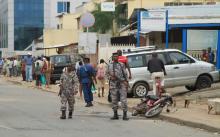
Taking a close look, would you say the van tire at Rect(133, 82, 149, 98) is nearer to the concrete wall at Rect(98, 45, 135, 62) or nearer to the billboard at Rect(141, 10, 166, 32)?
the billboard at Rect(141, 10, 166, 32)

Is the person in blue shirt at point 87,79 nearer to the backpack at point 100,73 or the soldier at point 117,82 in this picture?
the backpack at point 100,73

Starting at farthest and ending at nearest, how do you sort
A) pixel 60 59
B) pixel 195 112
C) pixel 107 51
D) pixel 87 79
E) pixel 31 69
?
1. pixel 31 69
2. pixel 60 59
3. pixel 107 51
4. pixel 87 79
5. pixel 195 112

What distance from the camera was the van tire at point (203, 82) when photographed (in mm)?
24703

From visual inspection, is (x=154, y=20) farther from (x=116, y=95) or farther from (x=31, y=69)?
(x=31, y=69)

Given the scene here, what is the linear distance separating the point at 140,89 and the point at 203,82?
103 inches

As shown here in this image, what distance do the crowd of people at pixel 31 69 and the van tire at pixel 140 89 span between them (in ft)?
34.3

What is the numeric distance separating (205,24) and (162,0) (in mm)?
26259

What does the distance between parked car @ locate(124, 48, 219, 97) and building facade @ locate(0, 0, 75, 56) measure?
3563 inches

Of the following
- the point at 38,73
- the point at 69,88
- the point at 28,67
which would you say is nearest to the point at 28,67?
the point at 28,67

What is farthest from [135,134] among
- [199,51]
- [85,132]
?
[199,51]

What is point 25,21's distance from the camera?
118312 millimetres

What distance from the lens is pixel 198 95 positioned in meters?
22.3

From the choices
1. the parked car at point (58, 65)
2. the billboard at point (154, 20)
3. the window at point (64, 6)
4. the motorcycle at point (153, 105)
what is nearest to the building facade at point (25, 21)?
the window at point (64, 6)

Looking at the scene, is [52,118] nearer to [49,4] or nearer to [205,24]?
[205,24]
